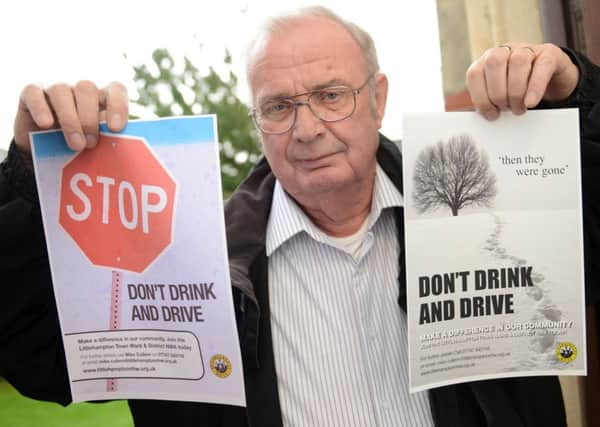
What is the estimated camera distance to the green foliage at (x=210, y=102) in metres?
2.56

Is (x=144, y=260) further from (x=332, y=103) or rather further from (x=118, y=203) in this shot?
(x=332, y=103)

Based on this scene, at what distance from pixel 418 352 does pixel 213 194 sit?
0.46 m

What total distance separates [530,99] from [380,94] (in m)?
0.53

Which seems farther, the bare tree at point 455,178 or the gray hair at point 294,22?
the gray hair at point 294,22

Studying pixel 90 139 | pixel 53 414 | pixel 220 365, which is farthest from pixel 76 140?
pixel 53 414

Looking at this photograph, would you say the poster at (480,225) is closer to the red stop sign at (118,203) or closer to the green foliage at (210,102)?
the red stop sign at (118,203)

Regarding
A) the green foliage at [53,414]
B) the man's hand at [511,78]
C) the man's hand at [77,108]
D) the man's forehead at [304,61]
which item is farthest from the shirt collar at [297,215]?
the green foliage at [53,414]

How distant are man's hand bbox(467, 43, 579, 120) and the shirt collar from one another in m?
0.36

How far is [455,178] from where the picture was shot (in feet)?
3.49

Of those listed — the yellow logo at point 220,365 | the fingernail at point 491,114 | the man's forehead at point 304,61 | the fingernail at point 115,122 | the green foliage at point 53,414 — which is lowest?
the green foliage at point 53,414

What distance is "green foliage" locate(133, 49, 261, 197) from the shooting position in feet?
8.41

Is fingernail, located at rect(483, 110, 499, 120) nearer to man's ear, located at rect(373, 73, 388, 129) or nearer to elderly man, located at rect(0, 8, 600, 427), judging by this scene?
elderly man, located at rect(0, 8, 600, 427)

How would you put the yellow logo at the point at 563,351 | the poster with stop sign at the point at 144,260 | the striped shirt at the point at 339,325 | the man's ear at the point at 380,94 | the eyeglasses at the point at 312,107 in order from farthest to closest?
the man's ear at the point at 380,94
the eyeglasses at the point at 312,107
the striped shirt at the point at 339,325
the yellow logo at the point at 563,351
the poster with stop sign at the point at 144,260

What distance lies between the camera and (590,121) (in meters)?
1.16
